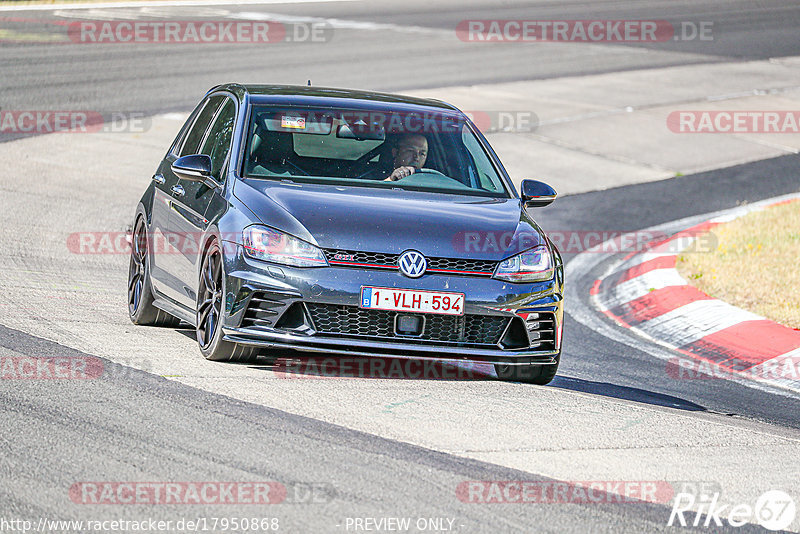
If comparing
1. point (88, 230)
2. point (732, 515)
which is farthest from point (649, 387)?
point (88, 230)

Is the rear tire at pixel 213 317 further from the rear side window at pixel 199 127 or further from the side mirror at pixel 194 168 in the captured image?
the rear side window at pixel 199 127

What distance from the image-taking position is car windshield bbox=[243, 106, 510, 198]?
7.98 metres

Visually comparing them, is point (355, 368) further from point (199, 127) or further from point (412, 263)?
point (199, 127)

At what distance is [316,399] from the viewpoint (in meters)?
6.56

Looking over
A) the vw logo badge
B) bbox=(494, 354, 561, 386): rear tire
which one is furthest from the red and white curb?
the vw logo badge

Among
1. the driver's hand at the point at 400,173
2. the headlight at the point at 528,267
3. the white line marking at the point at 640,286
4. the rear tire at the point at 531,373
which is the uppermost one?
the driver's hand at the point at 400,173

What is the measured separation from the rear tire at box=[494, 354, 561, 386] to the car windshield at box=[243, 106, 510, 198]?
1.11 metres

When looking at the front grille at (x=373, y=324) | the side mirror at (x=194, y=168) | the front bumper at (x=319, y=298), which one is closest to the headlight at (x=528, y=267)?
the front bumper at (x=319, y=298)

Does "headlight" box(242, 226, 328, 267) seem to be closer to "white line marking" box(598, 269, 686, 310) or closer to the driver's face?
the driver's face

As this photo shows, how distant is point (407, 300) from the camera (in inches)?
275

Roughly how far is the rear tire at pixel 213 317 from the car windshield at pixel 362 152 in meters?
0.65

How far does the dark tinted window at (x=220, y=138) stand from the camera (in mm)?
8125

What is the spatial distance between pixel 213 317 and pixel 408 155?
5.70 feet

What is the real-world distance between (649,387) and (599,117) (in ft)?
41.9
